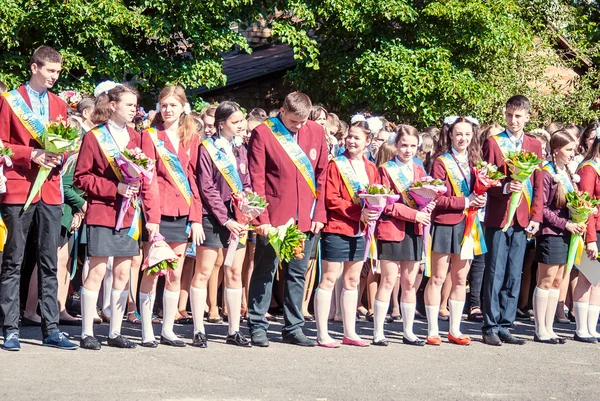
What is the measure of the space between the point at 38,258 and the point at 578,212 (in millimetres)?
4945

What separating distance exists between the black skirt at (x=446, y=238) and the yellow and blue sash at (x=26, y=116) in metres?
3.54

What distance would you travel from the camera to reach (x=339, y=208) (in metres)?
8.80

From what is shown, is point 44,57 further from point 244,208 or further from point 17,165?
point 244,208

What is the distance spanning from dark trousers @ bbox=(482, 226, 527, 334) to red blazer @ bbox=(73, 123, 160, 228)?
10.6ft

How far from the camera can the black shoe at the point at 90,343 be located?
314 inches

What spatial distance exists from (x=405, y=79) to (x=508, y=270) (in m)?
8.32

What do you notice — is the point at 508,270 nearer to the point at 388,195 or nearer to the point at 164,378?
the point at 388,195

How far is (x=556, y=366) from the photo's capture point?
27.7 ft

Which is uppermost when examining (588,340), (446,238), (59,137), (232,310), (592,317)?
(59,137)

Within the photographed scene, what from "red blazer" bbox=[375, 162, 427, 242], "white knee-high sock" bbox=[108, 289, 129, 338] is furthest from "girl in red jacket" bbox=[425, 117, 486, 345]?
"white knee-high sock" bbox=[108, 289, 129, 338]

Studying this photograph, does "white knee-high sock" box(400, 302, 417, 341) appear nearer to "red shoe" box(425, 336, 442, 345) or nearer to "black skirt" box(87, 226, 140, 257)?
"red shoe" box(425, 336, 442, 345)

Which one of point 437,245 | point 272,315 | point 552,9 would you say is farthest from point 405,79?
point 437,245

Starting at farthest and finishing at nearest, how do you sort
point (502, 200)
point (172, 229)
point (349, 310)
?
point (502, 200) → point (349, 310) → point (172, 229)

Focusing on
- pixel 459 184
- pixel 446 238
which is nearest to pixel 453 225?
pixel 446 238
